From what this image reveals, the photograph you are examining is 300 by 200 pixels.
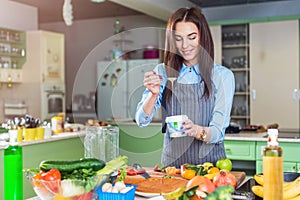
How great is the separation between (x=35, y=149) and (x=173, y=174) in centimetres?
238

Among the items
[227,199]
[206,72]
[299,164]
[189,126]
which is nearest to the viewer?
[227,199]

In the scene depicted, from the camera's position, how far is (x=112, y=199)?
1.39m

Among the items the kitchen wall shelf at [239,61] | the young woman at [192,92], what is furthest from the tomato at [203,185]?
the kitchen wall shelf at [239,61]

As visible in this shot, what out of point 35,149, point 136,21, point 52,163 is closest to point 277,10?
point 136,21

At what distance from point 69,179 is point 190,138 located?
0.94m

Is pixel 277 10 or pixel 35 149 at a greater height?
pixel 277 10

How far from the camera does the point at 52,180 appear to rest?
1352 millimetres

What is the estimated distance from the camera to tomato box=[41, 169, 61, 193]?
1344 millimetres

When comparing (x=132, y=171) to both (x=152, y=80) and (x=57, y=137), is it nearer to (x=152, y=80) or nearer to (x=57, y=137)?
(x=152, y=80)

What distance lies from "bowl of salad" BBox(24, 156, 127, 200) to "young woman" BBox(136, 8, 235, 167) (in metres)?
0.54

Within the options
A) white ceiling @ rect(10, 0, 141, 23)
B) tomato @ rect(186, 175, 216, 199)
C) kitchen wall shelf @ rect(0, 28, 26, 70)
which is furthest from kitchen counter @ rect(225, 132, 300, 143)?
kitchen wall shelf @ rect(0, 28, 26, 70)

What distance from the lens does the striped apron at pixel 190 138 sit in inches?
84.1

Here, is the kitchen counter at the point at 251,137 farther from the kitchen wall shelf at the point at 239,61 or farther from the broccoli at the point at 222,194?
the broccoli at the point at 222,194

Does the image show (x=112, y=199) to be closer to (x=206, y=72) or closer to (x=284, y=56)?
(x=206, y=72)
